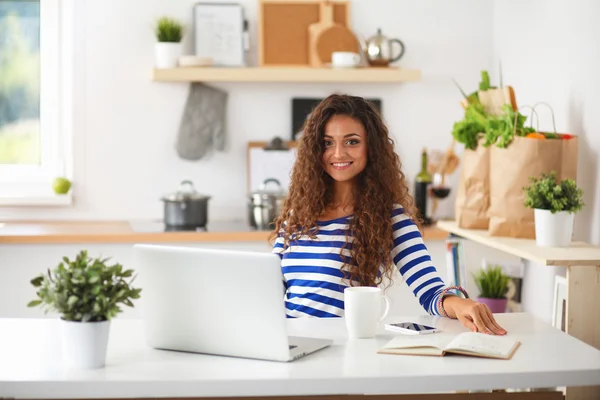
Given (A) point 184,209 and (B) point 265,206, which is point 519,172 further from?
(A) point 184,209

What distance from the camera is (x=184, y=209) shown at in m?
3.75

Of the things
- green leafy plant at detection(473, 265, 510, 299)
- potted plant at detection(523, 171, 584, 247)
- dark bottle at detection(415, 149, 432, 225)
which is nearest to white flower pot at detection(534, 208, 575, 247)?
potted plant at detection(523, 171, 584, 247)

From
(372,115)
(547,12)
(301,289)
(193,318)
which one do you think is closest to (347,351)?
(193,318)

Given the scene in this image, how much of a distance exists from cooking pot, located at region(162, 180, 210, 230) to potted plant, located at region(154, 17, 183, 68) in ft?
2.02

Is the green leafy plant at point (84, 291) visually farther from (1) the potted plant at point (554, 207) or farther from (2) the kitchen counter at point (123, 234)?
(2) the kitchen counter at point (123, 234)

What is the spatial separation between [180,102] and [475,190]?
163cm

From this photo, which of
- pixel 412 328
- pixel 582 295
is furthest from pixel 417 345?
pixel 582 295

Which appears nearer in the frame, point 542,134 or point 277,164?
point 542,134

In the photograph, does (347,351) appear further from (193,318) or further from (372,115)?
(372,115)

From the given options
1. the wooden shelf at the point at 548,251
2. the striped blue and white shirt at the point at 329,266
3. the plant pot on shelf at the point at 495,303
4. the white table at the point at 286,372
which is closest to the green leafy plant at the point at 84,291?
the white table at the point at 286,372

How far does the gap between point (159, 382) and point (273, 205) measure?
2.35m

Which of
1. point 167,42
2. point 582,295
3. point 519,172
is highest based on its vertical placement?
point 167,42

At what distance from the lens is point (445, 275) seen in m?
3.71

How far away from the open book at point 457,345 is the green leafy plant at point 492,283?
1.48 m
